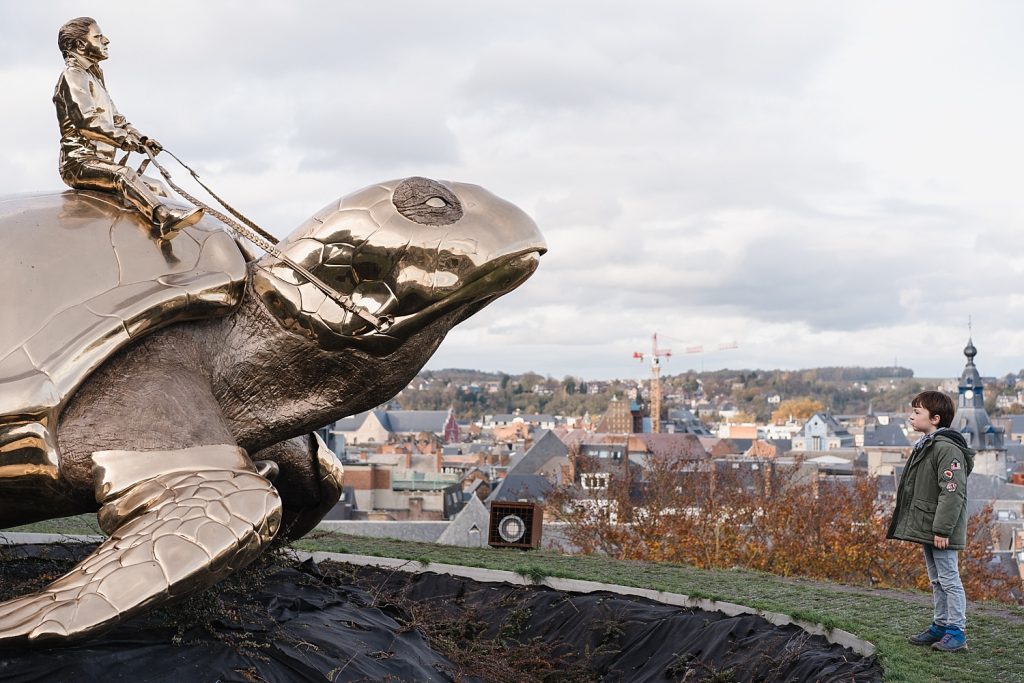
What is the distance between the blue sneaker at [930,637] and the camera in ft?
22.8

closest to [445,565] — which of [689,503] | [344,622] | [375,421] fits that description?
[344,622]

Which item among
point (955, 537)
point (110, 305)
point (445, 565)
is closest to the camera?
point (110, 305)

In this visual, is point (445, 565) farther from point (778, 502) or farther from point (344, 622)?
point (778, 502)

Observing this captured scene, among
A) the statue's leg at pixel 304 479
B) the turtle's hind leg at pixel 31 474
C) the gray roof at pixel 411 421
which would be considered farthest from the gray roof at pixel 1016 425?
the turtle's hind leg at pixel 31 474

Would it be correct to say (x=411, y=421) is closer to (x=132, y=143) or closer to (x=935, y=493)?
(x=935, y=493)

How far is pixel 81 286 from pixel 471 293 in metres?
2.11

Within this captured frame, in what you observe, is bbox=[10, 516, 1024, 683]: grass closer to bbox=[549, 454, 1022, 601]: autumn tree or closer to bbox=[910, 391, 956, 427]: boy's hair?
bbox=[910, 391, 956, 427]: boy's hair

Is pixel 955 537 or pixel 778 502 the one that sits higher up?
pixel 955 537

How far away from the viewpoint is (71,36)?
227 inches

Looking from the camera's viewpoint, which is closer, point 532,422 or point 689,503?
point 689,503

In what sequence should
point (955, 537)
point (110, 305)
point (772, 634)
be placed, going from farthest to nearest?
point (772, 634) → point (955, 537) → point (110, 305)

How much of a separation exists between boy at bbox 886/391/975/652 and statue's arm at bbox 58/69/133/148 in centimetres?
565

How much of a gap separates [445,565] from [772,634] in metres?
3.77

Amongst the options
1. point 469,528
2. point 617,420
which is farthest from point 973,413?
point 469,528
